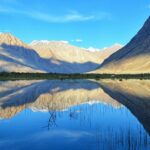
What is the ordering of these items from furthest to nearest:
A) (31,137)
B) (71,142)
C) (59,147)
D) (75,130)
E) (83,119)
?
(83,119) < (75,130) < (31,137) < (71,142) < (59,147)

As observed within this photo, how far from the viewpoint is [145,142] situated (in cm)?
1708

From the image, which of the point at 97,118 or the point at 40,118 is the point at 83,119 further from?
the point at 40,118

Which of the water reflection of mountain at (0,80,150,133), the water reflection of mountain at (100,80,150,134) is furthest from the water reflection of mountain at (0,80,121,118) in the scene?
the water reflection of mountain at (100,80,150,134)

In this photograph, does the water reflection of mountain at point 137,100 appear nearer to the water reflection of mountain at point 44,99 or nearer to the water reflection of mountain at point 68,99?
the water reflection of mountain at point 68,99

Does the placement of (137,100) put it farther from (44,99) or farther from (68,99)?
(44,99)

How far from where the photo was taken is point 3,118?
26.7m

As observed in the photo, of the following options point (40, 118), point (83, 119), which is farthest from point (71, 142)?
point (40, 118)

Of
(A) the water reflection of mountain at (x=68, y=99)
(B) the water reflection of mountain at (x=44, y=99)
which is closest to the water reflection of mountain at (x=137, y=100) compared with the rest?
(A) the water reflection of mountain at (x=68, y=99)

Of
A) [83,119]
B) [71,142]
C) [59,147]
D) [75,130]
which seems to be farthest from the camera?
[83,119]

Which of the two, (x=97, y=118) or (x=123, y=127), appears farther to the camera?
(x=97, y=118)

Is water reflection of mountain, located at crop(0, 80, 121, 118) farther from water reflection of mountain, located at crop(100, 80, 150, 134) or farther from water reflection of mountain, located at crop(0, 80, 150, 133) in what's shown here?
water reflection of mountain, located at crop(100, 80, 150, 134)

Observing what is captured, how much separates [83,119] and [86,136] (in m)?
6.59

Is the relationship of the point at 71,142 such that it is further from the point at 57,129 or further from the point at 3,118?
the point at 3,118

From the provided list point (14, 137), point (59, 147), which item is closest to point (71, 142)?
point (59, 147)
